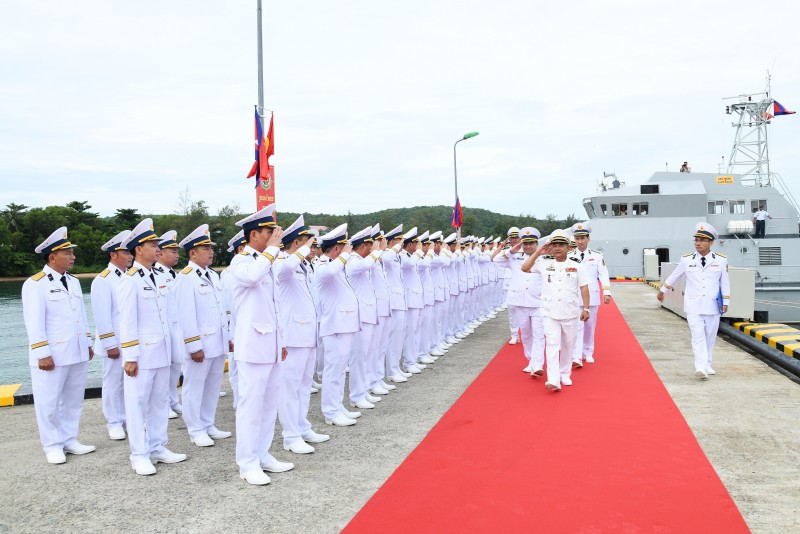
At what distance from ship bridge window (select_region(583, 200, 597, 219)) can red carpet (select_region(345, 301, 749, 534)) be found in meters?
22.3

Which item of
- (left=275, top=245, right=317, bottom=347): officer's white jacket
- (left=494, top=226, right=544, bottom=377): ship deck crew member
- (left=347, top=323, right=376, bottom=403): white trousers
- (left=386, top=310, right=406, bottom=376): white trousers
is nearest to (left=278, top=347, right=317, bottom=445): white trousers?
(left=275, top=245, right=317, bottom=347): officer's white jacket

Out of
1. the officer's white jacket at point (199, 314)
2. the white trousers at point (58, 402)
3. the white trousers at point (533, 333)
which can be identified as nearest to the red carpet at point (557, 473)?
the white trousers at point (533, 333)

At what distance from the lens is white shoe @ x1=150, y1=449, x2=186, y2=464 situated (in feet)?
16.0

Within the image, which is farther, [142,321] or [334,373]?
[334,373]

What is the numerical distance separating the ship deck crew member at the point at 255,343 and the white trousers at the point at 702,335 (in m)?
5.53

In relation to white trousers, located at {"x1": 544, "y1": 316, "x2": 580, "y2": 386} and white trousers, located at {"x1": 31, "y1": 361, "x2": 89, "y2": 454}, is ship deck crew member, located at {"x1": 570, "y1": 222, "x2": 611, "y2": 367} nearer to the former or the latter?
white trousers, located at {"x1": 544, "y1": 316, "x2": 580, "y2": 386}

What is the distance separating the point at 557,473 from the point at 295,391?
224 centimetres

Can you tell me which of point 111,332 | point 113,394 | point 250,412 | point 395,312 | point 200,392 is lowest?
point 113,394

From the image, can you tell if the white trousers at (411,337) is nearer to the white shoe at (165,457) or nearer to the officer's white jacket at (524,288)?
the officer's white jacket at (524,288)

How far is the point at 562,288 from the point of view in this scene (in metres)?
7.06

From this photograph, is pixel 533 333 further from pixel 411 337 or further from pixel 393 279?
pixel 393 279

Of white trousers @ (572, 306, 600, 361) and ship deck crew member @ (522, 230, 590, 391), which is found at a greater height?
ship deck crew member @ (522, 230, 590, 391)

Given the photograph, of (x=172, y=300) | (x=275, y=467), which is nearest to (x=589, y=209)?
(x=172, y=300)

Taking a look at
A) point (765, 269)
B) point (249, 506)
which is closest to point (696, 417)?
point (249, 506)
